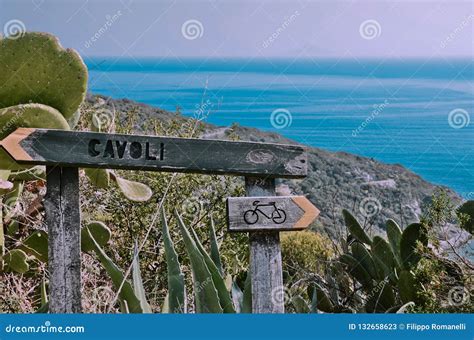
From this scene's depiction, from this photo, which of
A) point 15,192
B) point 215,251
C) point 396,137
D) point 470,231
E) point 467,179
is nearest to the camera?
point 215,251

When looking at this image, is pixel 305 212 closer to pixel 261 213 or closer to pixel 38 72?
pixel 261 213

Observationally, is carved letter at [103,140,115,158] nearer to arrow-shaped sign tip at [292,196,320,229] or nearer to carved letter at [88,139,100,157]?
carved letter at [88,139,100,157]

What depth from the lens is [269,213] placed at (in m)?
3.09

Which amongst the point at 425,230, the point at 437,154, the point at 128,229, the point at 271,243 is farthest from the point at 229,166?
the point at 437,154

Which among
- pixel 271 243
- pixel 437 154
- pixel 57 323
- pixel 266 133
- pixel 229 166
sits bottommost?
pixel 57 323

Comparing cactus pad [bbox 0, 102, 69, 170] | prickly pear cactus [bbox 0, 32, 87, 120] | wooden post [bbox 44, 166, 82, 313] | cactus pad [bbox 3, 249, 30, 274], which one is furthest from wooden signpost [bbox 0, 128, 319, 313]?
cactus pad [bbox 3, 249, 30, 274]

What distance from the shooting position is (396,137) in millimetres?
6629

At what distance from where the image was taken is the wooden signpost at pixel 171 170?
3061 mm

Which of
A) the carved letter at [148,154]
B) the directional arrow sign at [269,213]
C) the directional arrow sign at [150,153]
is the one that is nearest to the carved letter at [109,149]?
the directional arrow sign at [150,153]

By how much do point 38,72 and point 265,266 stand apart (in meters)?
1.32

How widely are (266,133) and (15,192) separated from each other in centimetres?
405

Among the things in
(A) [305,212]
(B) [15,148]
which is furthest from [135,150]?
(A) [305,212]

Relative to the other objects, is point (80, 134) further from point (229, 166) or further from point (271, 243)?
point (271, 243)

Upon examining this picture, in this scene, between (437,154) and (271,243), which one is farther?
(437,154)
